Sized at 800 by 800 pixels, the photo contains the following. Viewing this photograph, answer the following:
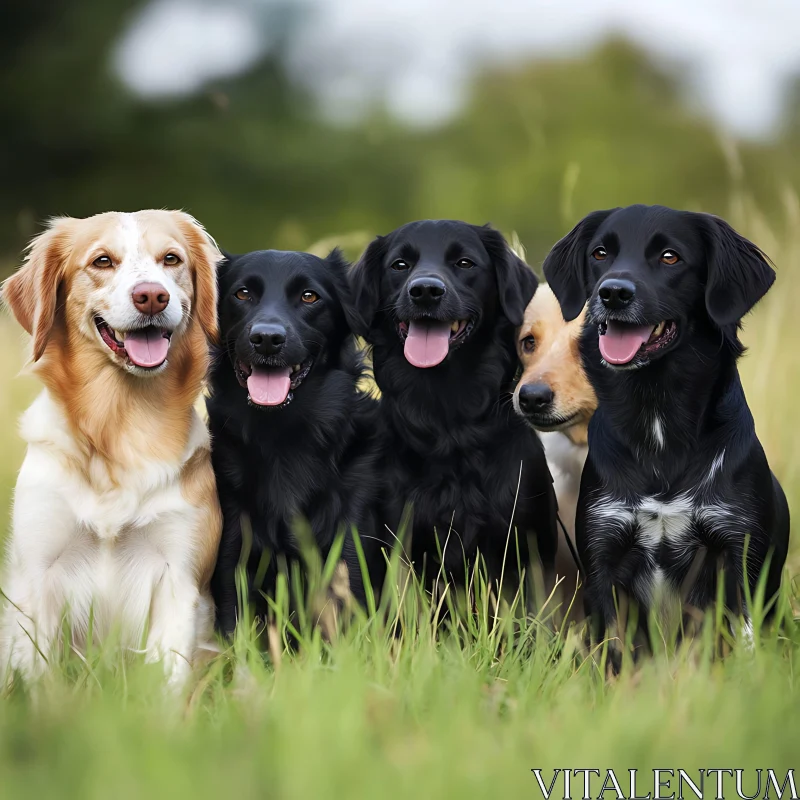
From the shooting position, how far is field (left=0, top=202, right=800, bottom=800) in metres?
1.84

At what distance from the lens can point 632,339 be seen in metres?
3.07

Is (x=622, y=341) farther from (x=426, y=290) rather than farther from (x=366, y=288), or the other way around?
(x=366, y=288)

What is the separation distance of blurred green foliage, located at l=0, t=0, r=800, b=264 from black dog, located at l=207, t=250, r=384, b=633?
465 inches

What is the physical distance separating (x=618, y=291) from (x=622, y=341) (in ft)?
0.61

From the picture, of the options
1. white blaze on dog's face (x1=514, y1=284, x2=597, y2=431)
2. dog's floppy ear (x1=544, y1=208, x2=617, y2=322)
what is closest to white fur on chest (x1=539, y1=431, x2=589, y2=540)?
white blaze on dog's face (x1=514, y1=284, x2=597, y2=431)

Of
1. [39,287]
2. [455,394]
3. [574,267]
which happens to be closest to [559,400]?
[455,394]

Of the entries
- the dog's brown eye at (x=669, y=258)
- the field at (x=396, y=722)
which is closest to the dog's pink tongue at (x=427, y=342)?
the dog's brown eye at (x=669, y=258)

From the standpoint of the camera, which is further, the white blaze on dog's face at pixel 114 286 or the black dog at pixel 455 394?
the black dog at pixel 455 394

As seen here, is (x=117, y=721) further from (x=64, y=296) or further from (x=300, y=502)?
(x=64, y=296)

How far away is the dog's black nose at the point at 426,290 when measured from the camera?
3.35 meters

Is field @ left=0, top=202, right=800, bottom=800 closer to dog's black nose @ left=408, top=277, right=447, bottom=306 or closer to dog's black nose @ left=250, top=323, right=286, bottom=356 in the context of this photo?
dog's black nose @ left=250, top=323, right=286, bottom=356

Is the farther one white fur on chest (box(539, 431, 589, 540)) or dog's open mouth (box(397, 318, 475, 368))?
white fur on chest (box(539, 431, 589, 540))

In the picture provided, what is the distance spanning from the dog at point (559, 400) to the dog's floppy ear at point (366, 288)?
0.57 m

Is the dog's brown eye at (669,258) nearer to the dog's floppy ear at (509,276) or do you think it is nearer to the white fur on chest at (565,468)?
the dog's floppy ear at (509,276)
